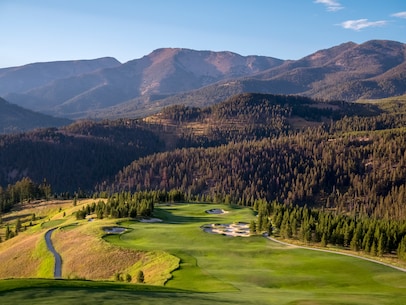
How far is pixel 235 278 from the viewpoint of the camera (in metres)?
61.5

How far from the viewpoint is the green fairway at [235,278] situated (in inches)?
1581

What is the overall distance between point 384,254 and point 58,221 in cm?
9403

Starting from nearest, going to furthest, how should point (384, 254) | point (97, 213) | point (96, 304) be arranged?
point (96, 304), point (384, 254), point (97, 213)

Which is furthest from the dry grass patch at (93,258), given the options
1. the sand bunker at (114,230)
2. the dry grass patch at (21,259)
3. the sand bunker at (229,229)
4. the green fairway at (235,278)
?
the sand bunker at (229,229)

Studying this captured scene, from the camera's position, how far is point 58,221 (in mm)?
140000

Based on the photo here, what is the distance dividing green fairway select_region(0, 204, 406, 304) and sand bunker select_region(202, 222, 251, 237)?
319cm

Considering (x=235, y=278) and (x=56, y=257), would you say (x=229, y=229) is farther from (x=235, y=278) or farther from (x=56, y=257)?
(x=235, y=278)

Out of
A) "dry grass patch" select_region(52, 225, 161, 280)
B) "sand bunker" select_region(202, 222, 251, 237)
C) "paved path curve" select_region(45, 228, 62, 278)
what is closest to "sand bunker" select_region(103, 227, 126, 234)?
"dry grass patch" select_region(52, 225, 161, 280)

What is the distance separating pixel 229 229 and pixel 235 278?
1786 inches

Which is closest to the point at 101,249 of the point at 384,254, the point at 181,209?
the point at 384,254

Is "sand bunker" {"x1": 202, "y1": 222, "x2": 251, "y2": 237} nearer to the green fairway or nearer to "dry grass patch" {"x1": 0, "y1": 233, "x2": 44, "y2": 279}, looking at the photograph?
the green fairway

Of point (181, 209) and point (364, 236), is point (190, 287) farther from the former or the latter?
point (181, 209)

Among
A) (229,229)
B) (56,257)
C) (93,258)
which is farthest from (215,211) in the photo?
(93,258)

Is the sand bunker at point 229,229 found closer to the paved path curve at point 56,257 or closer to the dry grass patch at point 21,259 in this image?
the paved path curve at point 56,257
